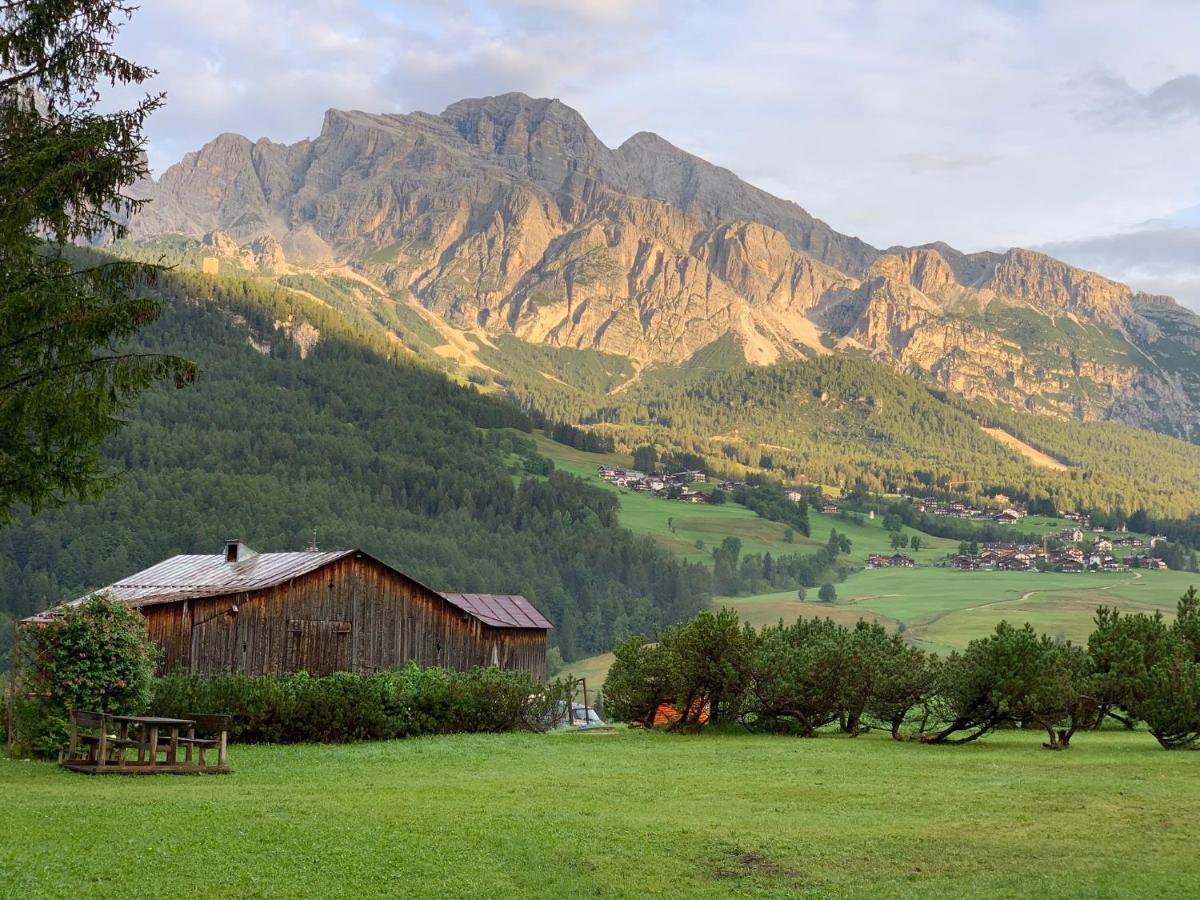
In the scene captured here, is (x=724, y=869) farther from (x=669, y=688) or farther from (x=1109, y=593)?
(x=1109, y=593)

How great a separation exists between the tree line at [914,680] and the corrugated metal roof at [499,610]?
11.7 metres

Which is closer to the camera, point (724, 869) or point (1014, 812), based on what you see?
point (724, 869)

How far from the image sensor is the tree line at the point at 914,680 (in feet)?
104

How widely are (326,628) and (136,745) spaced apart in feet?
63.5

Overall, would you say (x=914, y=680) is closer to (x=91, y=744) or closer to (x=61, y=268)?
(x=91, y=744)

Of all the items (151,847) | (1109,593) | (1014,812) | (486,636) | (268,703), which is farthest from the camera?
(1109,593)

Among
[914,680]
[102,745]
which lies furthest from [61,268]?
[914,680]

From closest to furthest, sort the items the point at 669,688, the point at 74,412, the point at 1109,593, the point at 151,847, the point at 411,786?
the point at 151,847 → the point at 74,412 → the point at 411,786 → the point at 669,688 → the point at 1109,593

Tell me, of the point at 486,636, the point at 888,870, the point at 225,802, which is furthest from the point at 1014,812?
the point at 486,636

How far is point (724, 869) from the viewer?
1582 centimetres

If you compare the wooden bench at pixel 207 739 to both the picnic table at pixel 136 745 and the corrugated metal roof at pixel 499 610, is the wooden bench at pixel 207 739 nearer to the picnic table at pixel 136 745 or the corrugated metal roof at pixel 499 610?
the picnic table at pixel 136 745

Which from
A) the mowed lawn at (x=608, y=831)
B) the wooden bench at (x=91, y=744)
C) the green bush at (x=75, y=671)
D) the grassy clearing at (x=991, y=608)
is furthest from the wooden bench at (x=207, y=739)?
→ the grassy clearing at (x=991, y=608)

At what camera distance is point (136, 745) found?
84.2 ft

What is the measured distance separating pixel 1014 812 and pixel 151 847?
42.2 feet
